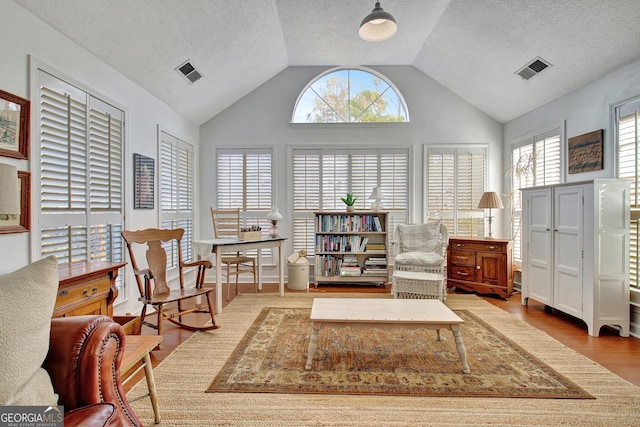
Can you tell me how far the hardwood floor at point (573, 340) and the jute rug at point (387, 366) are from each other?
0.55 m

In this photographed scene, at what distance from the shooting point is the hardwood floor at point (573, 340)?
8.16 ft

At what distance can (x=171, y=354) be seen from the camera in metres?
2.65

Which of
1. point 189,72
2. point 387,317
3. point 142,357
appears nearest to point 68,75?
point 189,72

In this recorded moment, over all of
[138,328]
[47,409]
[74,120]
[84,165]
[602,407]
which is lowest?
[602,407]

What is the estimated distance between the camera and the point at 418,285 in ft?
13.1

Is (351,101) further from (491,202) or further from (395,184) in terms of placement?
(491,202)

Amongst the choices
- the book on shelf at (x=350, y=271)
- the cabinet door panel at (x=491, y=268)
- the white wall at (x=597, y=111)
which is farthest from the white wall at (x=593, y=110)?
the book on shelf at (x=350, y=271)

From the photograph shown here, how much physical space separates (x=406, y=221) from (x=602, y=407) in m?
3.64

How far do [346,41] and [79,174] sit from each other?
3.72 m

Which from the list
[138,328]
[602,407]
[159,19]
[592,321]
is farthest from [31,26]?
[592,321]

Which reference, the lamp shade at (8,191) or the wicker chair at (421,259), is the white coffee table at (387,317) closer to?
the wicker chair at (421,259)

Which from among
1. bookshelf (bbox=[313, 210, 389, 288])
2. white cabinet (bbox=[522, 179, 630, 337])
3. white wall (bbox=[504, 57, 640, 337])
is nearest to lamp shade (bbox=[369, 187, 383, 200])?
bookshelf (bbox=[313, 210, 389, 288])

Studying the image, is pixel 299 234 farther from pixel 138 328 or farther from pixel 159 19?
pixel 159 19

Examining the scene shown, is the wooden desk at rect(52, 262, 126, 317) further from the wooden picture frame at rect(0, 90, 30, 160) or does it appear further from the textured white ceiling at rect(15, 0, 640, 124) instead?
the textured white ceiling at rect(15, 0, 640, 124)
